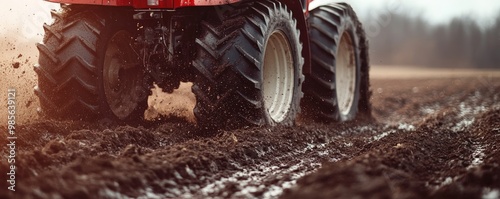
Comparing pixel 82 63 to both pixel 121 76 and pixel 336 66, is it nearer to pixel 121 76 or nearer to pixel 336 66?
pixel 121 76

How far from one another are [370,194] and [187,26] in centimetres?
377

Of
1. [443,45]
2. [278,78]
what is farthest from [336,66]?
[443,45]

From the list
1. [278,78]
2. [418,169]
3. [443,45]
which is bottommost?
[418,169]

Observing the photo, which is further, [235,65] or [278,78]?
[278,78]

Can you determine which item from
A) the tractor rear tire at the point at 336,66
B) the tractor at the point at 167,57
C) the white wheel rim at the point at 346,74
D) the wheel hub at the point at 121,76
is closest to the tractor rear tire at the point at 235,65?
the tractor at the point at 167,57

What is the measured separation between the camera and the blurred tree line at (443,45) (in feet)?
182

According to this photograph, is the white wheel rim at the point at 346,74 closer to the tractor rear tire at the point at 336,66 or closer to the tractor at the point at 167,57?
the tractor rear tire at the point at 336,66

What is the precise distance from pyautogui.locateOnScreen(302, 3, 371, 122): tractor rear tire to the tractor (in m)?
1.05

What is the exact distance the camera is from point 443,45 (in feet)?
200

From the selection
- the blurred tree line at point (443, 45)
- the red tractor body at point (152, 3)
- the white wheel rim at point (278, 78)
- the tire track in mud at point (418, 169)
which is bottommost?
the tire track in mud at point (418, 169)

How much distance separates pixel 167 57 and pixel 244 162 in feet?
5.02

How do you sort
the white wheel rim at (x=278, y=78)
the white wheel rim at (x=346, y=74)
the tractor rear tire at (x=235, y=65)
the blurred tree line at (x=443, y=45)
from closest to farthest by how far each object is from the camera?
the tractor rear tire at (x=235, y=65)
the white wheel rim at (x=278, y=78)
the white wheel rim at (x=346, y=74)
the blurred tree line at (x=443, y=45)

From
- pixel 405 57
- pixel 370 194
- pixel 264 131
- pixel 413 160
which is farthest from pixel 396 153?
pixel 405 57

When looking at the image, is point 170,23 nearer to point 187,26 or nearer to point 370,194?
point 187,26
